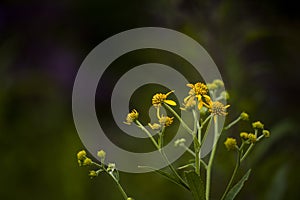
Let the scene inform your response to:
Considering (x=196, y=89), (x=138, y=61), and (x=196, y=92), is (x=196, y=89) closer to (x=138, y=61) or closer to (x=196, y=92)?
(x=196, y=92)

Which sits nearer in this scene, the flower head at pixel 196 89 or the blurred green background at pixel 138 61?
the flower head at pixel 196 89

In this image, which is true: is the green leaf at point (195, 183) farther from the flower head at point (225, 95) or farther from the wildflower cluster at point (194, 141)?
the flower head at point (225, 95)

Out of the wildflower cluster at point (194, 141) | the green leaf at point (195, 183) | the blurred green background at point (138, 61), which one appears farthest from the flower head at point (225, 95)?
the blurred green background at point (138, 61)

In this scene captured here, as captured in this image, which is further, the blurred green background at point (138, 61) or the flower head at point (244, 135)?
the blurred green background at point (138, 61)

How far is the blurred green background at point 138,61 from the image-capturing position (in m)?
1.31

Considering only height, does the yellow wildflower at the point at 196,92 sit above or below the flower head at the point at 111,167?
above

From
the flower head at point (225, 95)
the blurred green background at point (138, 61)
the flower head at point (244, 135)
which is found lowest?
the flower head at point (244, 135)

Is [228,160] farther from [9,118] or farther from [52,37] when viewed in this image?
[52,37]

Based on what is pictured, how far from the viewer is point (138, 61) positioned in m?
2.40

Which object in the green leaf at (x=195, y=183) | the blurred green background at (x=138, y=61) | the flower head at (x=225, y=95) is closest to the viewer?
the green leaf at (x=195, y=183)

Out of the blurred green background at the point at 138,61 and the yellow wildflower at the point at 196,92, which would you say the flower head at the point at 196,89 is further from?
the blurred green background at the point at 138,61

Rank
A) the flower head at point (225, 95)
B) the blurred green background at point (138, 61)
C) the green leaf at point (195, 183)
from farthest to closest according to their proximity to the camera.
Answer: the blurred green background at point (138, 61)
the flower head at point (225, 95)
the green leaf at point (195, 183)

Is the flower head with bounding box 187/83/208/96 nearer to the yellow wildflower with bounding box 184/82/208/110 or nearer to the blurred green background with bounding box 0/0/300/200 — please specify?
the yellow wildflower with bounding box 184/82/208/110

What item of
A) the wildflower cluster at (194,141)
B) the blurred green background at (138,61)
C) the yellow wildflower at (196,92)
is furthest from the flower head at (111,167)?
the blurred green background at (138,61)
